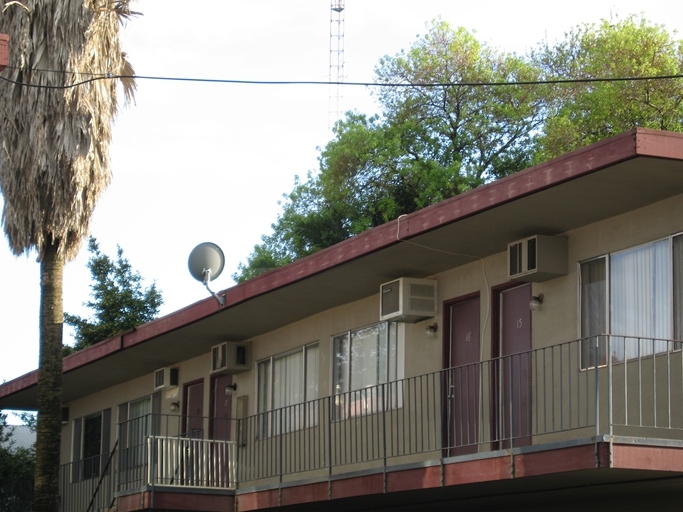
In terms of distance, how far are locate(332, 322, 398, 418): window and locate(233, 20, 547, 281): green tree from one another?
2700cm

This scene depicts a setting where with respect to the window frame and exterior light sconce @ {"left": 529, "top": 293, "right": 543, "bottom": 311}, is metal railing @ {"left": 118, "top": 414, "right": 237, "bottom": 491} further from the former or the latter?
exterior light sconce @ {"left": 529, "top": 293, "right": 543, "bottom": 311}

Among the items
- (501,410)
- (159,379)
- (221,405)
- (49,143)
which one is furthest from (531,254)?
(159,379)

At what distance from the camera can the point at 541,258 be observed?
13648mm

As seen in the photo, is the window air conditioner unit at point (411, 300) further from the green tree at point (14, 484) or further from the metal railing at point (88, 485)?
the green tree at point (14, 484)

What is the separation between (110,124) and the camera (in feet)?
62.4

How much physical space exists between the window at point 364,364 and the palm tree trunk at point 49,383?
3956mm

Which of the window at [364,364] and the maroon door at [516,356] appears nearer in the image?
the maroon door at [516,356]

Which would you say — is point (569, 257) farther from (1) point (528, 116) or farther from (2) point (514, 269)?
(1) point (528, 116)

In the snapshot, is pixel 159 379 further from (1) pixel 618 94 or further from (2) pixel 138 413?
(1) pixel 618 94

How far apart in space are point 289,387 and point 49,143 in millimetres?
5106

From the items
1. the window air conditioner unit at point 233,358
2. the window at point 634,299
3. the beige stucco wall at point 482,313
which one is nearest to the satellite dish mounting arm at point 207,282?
the beige stucco wall at point 482,313

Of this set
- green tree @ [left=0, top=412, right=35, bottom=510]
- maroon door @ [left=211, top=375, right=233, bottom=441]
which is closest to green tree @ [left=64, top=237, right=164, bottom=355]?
green tree @ [left=0, top=412, right=35, bottom=510]

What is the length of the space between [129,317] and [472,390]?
2367cm

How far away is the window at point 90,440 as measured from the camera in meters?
24.8
